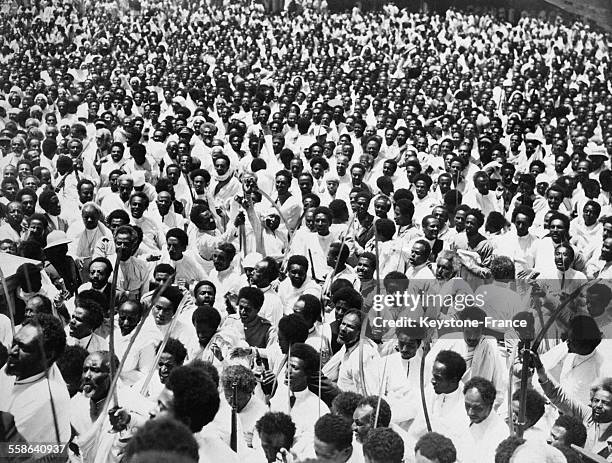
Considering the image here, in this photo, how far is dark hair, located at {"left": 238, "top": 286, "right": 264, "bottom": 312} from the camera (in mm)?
5223

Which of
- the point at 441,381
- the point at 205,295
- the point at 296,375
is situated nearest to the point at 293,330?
the point at 296,375

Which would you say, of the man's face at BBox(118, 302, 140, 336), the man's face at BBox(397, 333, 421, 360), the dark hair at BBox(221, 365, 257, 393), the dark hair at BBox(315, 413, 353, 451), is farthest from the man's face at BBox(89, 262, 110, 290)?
the dark hair at BBox(315, 413, 353, 451)

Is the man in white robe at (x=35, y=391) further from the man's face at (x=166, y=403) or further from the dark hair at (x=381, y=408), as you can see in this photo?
the dark hair at (x=381, y=408)

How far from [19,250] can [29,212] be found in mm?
1121

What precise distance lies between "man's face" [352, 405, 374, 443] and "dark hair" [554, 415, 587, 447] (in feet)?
2.79

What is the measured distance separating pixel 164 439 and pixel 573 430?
2041 mm

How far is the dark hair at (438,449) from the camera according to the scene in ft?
10.9

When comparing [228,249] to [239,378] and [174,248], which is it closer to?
[174,248]

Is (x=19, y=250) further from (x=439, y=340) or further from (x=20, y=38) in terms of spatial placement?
(x=20, y=38)

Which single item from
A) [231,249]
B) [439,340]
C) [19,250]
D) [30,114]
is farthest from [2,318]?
[30,114]

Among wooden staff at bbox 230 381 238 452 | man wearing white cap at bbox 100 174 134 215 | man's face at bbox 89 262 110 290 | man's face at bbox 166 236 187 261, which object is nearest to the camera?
wooden staff at bbox 230 381 238 452

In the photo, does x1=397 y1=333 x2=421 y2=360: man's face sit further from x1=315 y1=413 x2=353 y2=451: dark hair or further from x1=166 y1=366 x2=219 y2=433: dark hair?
x1=166 y1=366 x2=219 y2=433: dark hair

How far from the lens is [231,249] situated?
6.28 m

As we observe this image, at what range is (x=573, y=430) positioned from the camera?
362cm
